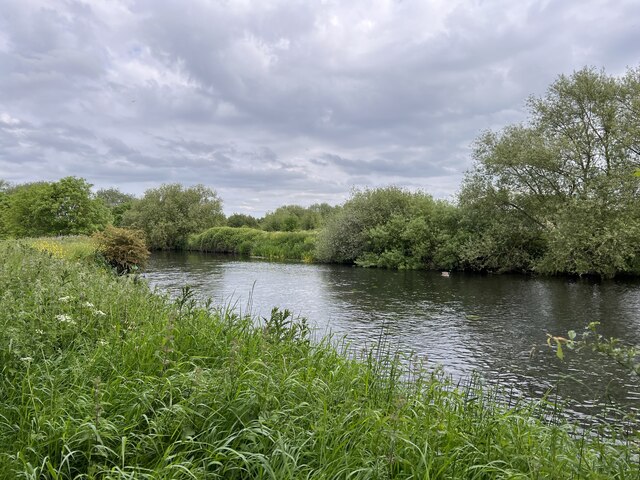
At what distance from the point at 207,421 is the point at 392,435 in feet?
4.62

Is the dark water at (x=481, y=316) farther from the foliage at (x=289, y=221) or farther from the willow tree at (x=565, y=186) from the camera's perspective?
the foliage at (x=289, y=221)

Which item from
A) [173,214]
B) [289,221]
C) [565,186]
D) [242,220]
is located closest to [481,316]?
[565,186]

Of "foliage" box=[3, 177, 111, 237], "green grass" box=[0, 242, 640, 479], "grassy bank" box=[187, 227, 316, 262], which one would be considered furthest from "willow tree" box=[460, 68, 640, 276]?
"foliage" box=[3, 177, 111, 237]

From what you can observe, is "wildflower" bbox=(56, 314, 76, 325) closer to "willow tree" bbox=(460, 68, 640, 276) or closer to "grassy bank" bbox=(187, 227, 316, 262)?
"willow tree" bbox=(460, 68, 640, 276)

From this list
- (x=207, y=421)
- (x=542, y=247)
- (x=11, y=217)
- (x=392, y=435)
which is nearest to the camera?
(x=392, y=435)

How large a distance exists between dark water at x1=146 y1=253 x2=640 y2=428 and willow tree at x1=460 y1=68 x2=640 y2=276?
2.31 meters

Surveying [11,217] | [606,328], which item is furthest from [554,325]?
[11,217]

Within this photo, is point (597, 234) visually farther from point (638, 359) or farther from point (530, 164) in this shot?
point (638, 359)

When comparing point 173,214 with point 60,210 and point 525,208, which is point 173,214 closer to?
point 60,210

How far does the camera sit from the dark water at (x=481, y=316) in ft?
27.6

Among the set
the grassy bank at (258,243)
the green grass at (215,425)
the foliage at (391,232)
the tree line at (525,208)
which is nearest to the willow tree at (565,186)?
the tree line at (525,208)

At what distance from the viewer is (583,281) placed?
24.7 meters

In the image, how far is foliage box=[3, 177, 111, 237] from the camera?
4022cm

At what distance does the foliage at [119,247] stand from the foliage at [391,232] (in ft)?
65.0
